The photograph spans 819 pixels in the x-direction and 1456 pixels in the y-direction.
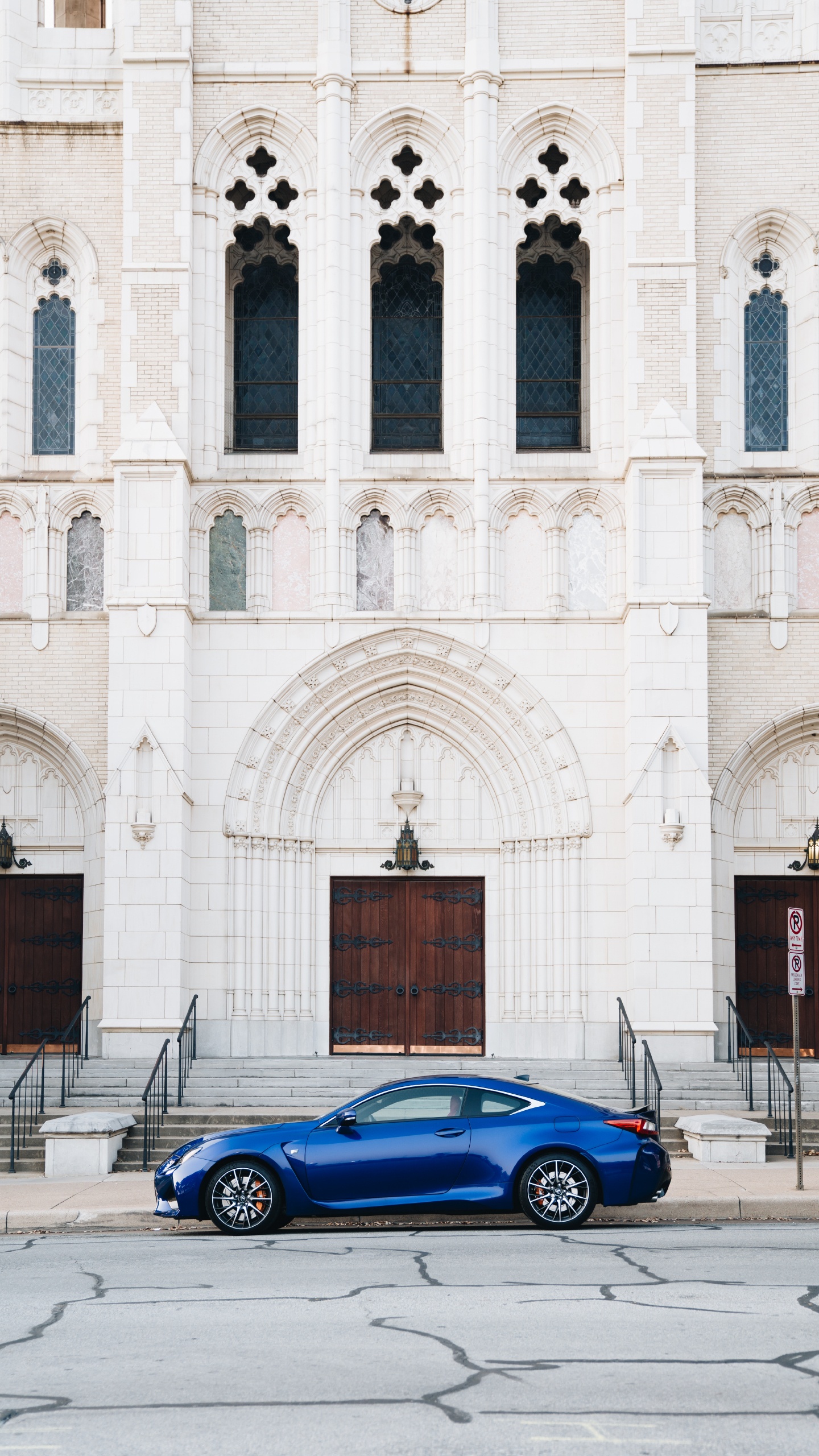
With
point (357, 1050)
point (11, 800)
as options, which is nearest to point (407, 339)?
point (11, 800)

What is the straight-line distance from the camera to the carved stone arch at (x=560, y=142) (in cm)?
2336

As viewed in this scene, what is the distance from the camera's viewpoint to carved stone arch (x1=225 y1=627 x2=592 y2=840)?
22.6 meters

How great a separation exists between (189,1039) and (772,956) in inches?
314

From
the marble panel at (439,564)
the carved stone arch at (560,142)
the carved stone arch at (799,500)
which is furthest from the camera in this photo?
the carved stone arch at (560,142)

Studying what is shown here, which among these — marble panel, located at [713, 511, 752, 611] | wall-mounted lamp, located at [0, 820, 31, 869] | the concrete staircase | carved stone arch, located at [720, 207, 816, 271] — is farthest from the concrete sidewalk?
carved stone arch, located at [720, 207, 816, 271]

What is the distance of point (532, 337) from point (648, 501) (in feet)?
11.8

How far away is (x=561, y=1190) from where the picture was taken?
12.6 meters

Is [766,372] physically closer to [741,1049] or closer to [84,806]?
[741,1049]

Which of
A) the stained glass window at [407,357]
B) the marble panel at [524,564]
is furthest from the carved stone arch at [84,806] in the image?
the marble panel at [524,564]

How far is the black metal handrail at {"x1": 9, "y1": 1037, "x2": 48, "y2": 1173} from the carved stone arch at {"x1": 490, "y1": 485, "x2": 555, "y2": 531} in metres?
9.23

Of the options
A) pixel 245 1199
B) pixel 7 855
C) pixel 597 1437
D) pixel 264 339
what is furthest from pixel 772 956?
pixel 597 1437

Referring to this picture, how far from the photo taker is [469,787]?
23328 mm

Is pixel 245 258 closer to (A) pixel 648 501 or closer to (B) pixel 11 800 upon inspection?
(A) pixel 648 501

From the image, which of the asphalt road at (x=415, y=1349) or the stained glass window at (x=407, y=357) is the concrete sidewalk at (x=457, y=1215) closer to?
the asphalt road at (x=415, y=1349)
